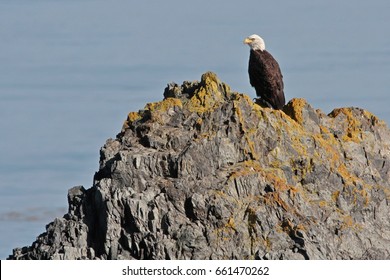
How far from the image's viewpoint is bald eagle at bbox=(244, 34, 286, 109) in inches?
2277

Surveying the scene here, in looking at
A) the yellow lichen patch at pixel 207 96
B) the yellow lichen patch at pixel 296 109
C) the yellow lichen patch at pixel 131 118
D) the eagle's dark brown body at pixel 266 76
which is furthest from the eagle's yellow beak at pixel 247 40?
the yellow lichen patch at pixel 131 118

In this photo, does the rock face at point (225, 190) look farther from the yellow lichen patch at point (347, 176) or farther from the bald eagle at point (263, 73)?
the bald eagle at point (263, 73)

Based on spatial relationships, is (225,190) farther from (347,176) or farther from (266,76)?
(266,76)

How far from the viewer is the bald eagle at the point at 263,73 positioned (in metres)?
57.8

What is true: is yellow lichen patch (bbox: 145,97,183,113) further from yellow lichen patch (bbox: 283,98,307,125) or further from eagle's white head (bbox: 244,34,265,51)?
eagle's white head (bbox: 244,34,265,51)

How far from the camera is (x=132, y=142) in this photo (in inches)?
2106

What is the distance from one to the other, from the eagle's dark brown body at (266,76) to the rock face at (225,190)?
216 cm

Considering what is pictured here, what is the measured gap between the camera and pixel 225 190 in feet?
169

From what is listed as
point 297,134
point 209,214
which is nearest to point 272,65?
point 297,134

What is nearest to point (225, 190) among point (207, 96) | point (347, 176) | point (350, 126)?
point (207, 96)

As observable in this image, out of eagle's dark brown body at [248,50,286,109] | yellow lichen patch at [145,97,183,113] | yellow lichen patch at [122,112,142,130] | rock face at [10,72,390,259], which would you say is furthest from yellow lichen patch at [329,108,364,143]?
yellow lichen patch at [122,112,142,130]

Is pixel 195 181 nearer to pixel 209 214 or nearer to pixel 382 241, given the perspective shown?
pixel 209 214

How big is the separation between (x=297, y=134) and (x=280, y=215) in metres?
3.53

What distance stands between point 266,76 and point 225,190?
25.6 feet
